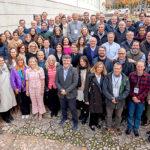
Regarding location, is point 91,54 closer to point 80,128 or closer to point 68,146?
point 80,128

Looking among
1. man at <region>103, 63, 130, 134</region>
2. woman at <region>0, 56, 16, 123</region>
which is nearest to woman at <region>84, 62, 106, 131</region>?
man at <region>103, 63, 130, 134</region>

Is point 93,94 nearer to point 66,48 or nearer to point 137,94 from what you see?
point 137,94

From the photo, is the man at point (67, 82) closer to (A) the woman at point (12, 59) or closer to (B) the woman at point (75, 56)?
(B) the woman at point (75, 56)

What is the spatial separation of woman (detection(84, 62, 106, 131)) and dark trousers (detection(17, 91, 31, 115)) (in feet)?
5.77

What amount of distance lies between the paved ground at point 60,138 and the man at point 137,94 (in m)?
0.38

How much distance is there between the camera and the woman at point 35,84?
20.6ft

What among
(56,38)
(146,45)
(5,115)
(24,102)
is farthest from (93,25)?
(5,115)

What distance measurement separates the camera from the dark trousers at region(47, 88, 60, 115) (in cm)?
661

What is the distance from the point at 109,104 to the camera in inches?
230

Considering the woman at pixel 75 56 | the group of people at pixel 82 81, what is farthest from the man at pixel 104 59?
the woman at pixel 75 56

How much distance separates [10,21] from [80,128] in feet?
22.3

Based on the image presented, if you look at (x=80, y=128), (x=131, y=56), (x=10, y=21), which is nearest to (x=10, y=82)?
(x=80, y=128)

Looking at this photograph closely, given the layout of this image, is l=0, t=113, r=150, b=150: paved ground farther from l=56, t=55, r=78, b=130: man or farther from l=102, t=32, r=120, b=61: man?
l=102, t=32, r=120, b=61: man

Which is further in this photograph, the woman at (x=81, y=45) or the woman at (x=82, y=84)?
the woman at (x=81, y=45)
